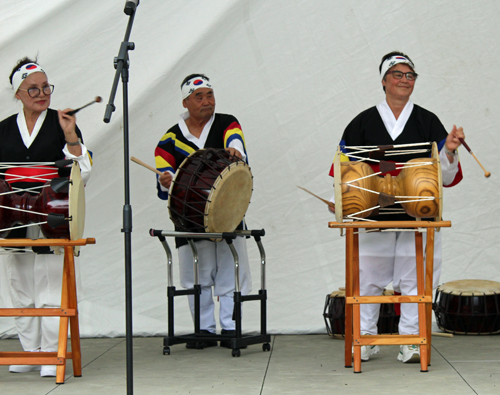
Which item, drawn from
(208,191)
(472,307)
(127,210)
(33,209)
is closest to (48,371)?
(33,209)

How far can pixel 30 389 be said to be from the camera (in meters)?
2.68

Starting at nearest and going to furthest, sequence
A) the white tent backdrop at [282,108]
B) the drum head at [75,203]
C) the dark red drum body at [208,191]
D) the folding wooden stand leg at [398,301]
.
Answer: the drum head at [75,203] < the folding wooden stand leg at [398,301] < the dark red drum body at [208,191] < the white tent backdrop at [282,108]

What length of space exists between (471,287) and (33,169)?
237 centimetres

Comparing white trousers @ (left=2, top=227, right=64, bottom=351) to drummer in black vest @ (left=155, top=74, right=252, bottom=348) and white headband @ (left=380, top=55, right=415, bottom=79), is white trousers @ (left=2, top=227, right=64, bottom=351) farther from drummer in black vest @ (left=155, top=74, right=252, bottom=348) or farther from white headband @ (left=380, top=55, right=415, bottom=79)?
white headband @ (left=380, top=55, right=415, bottom=79)

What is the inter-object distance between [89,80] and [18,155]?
1017mm

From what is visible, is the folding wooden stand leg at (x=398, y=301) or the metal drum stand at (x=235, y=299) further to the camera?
the metal drum stand at (x=235, y=299)

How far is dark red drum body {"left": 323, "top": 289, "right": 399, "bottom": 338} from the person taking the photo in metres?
3.68

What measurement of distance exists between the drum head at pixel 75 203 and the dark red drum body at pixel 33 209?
32 millimetres

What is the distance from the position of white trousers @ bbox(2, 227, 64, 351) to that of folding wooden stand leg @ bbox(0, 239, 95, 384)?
14cm

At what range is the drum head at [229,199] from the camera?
3.15 m

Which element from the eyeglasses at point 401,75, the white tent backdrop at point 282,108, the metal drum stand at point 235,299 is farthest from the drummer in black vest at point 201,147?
the eyeglasses at point 401,75

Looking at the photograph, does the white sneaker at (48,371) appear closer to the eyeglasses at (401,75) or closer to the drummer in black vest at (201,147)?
the drummer in black vest at (201,147)

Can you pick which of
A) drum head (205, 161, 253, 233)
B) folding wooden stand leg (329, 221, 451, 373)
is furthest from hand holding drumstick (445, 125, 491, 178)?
drum head (205, 161, 253, 233)

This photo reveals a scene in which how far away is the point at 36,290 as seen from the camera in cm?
301
